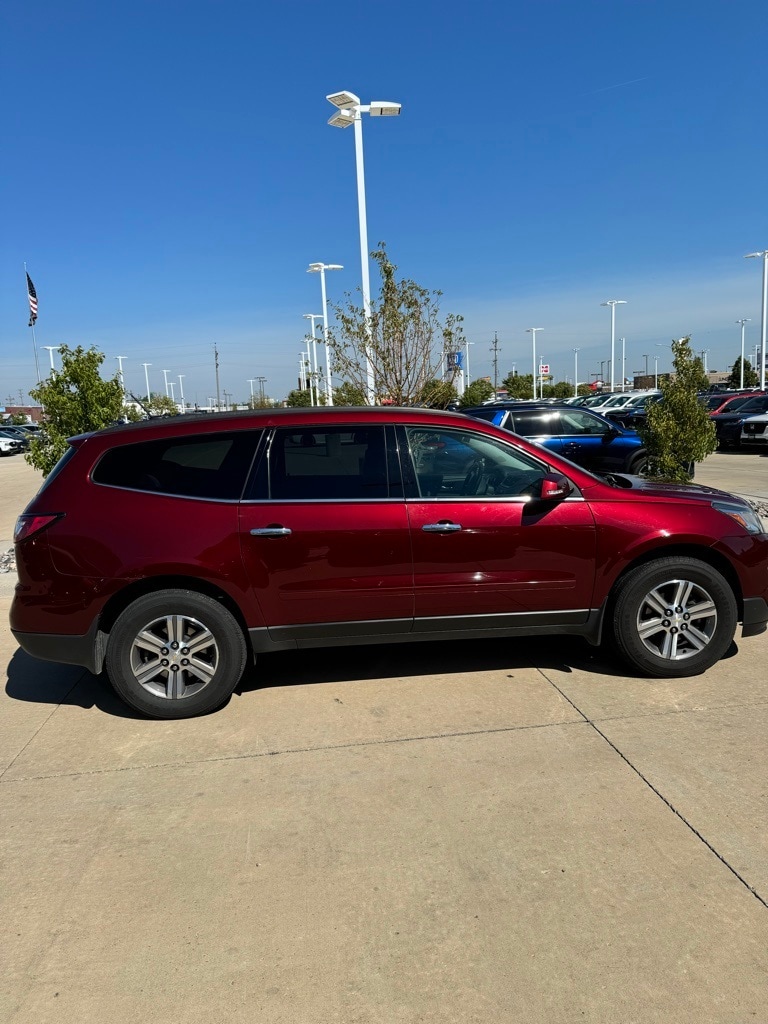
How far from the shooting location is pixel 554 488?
13.3 feet

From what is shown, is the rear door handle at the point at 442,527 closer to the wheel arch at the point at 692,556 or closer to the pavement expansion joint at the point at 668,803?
the wheel arch at the point at 692,556

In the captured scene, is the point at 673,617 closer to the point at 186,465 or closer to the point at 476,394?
the point at 186,465

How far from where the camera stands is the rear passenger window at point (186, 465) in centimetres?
397

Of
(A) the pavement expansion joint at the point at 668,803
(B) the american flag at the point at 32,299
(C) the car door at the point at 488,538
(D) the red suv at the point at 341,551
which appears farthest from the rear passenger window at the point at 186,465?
(B) the american flag at the point at 32,299

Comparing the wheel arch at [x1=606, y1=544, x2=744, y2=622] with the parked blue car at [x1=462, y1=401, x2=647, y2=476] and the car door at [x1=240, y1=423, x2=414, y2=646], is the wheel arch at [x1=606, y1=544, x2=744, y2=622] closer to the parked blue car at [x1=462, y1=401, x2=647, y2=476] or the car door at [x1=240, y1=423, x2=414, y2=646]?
the car door at [x1=240, y1=423, x2=414, y2=646]

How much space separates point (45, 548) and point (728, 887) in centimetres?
351

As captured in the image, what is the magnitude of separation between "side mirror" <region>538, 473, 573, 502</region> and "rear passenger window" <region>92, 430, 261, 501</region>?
1656 millimetres

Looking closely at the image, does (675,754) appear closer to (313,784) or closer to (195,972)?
(313,784)

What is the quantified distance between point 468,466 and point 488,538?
0.46 metres

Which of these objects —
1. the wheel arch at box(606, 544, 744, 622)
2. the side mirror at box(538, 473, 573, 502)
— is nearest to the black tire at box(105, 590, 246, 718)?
the side mirror at box(538, 473, 573, 502)

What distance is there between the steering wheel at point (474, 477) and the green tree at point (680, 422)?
5.70 m

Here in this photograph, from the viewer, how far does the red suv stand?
12.7 ft

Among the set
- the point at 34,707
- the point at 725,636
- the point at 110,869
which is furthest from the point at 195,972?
the point at 725,636

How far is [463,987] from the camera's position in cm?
218
